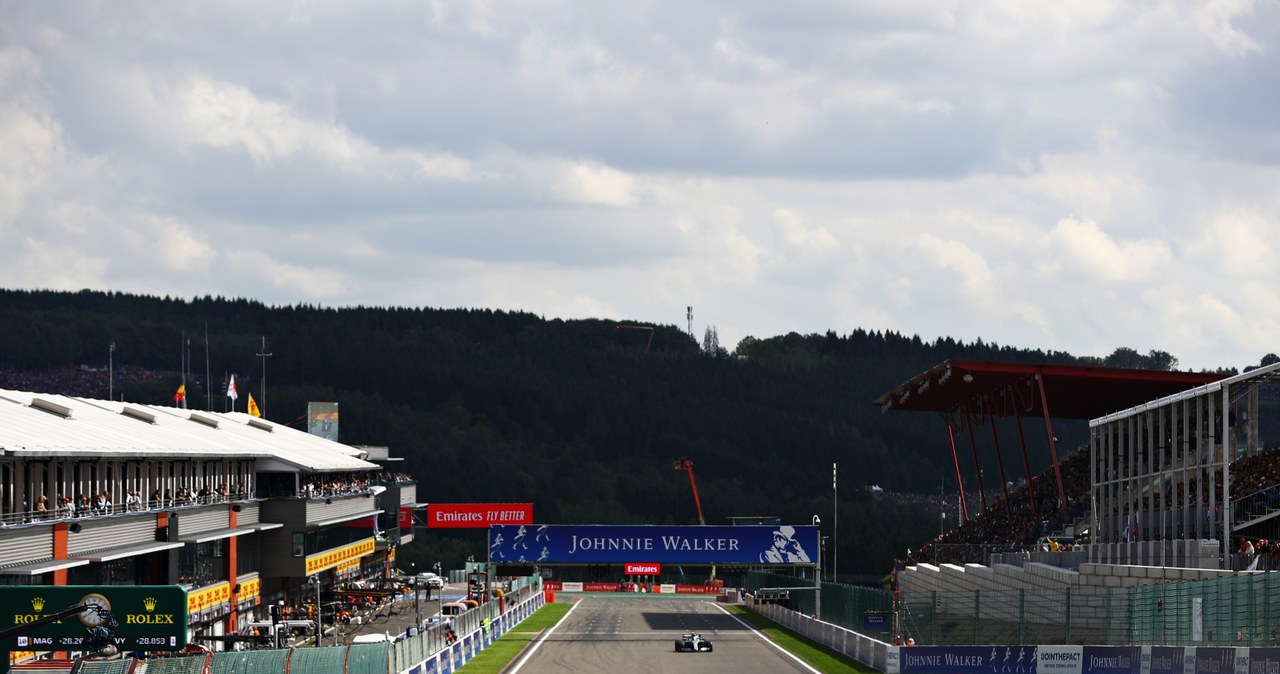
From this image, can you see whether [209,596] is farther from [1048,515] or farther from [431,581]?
[431,581]

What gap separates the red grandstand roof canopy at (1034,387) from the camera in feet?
255

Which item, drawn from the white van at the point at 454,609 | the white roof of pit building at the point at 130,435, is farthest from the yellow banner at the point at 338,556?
the white van at the point at 454,609

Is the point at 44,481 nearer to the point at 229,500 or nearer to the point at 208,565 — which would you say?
the point at 208,565

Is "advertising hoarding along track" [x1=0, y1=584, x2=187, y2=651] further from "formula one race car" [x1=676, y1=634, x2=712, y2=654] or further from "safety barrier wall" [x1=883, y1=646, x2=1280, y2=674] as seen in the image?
"formula one race car" [x1=676, y1=634, x2=712, y2=654]

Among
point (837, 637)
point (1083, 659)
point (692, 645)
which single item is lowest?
point (692, 645)

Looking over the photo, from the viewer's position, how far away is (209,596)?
64.3 meters

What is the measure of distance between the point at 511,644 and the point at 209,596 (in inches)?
451

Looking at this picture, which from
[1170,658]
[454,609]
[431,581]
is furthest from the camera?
[431,581]

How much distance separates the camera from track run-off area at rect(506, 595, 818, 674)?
5278cm

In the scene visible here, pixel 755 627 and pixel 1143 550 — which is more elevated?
pixel 1143 550

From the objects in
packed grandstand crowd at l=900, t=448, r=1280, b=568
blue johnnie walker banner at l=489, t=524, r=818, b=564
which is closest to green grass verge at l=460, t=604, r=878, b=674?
blue johnnie walker banner at l=489, t=524, r=818, b=564

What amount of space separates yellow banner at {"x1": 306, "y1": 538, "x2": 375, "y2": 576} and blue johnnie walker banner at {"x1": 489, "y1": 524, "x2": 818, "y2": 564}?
7952 millimetres

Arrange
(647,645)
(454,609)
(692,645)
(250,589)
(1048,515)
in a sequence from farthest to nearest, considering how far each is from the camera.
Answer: (454,609), (1048,515), (250,589), (647,645), (692,645)

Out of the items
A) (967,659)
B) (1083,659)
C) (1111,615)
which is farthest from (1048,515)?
(1111,615)
